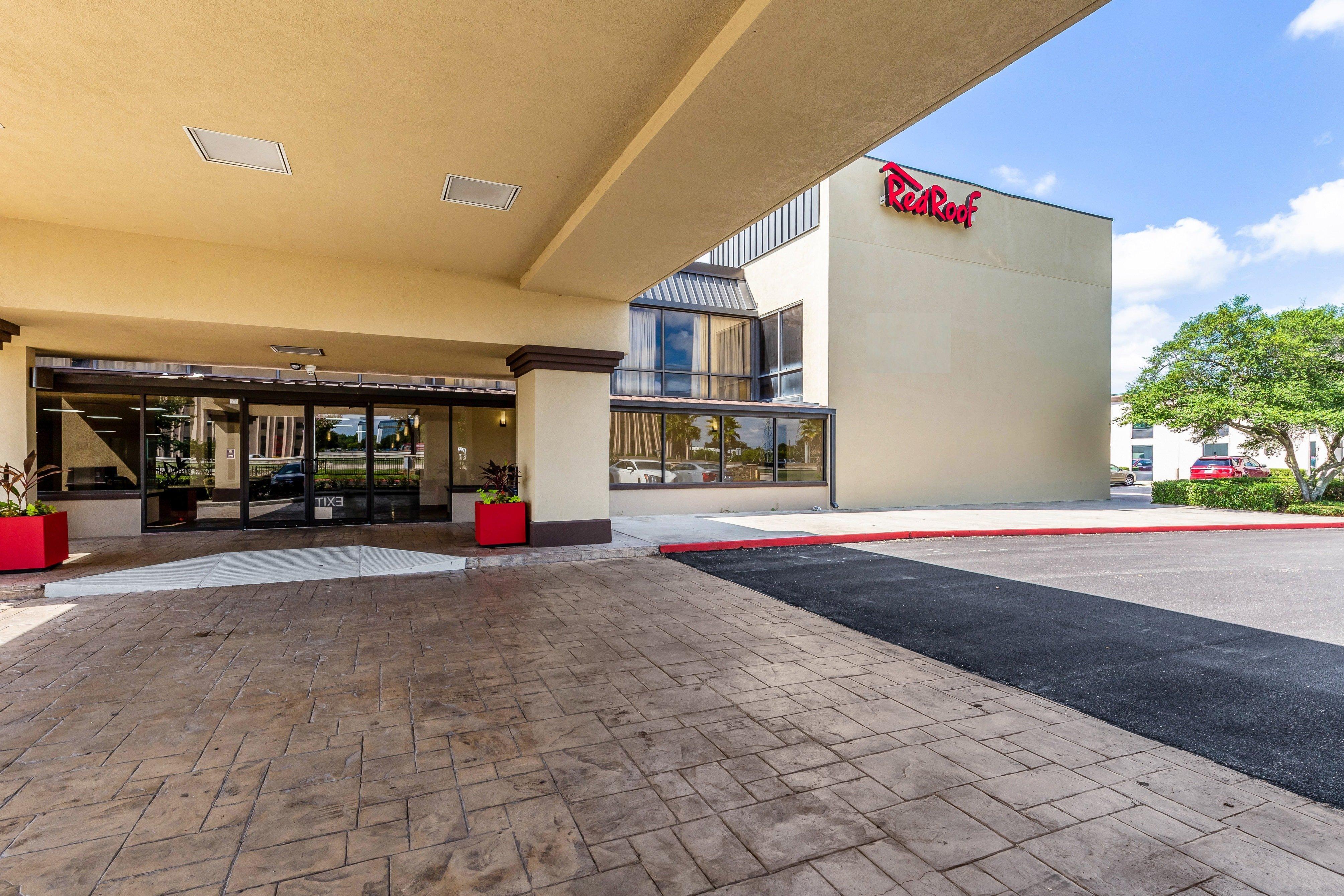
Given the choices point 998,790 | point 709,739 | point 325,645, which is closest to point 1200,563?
point 998,790

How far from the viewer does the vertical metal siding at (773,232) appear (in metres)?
15.2

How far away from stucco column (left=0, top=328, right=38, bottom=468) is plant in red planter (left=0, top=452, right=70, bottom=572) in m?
0.34

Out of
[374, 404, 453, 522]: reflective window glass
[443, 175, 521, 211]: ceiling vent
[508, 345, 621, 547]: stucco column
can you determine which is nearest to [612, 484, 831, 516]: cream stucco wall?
[374, 404, 453, 522]: reflective window glass

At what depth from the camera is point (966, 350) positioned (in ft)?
54.9

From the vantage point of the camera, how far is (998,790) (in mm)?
2711

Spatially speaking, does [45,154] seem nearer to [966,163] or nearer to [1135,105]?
[966,163]

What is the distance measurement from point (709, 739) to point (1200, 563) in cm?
962

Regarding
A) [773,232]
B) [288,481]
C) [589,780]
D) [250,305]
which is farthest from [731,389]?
[589,780]

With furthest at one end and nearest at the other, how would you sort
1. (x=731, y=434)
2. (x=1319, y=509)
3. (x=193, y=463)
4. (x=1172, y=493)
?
(x=1172, y=493) → (x=1319, y=509) → (x=731, y=434) → (x=193, y=463)

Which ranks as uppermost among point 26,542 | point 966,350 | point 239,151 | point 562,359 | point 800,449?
point 966,350

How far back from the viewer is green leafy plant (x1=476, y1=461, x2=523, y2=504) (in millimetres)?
9055

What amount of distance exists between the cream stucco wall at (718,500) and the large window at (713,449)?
0.23m

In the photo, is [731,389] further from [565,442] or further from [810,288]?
[565,442]

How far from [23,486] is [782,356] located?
575 inches
